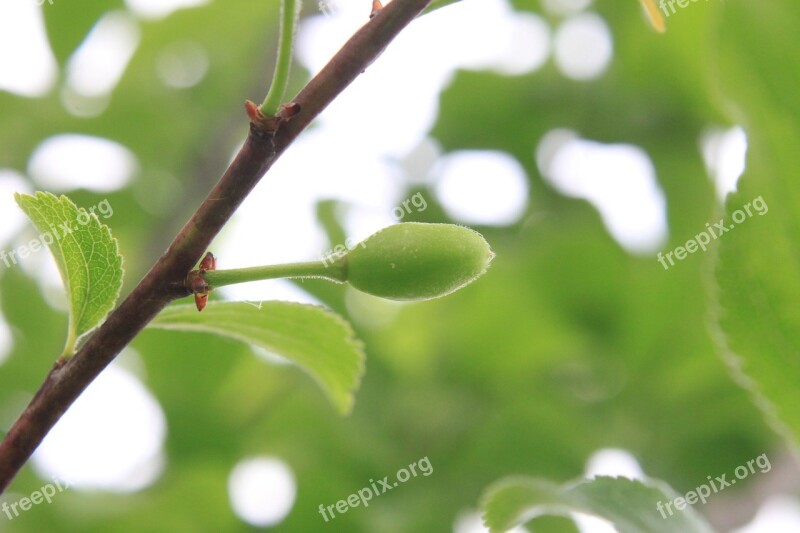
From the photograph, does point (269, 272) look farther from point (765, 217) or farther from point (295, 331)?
point (765, 217)

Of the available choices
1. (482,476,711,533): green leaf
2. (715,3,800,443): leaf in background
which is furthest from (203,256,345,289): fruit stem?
(715,3,800,443): leaf in background

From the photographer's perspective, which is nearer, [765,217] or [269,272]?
[269,272]

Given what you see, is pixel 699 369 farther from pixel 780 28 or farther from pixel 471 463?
pixel 780 28

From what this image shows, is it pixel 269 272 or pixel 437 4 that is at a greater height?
pixel 437 4

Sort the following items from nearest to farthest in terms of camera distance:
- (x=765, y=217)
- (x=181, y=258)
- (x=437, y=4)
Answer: (x=181, y=258), (x=437, y=4), (x=765, y=217)

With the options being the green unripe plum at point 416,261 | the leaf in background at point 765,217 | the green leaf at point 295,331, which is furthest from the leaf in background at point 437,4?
the leaf in background at point 765,217

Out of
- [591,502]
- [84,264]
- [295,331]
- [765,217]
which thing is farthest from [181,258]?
[765,217]
